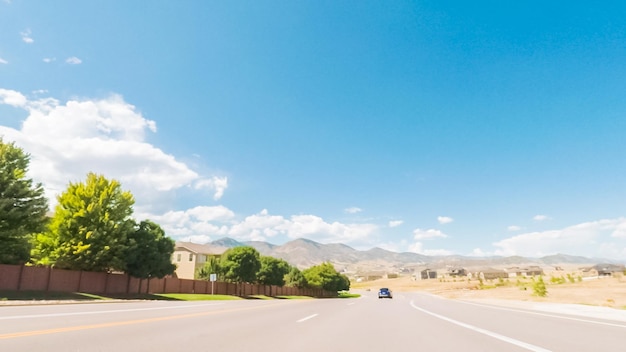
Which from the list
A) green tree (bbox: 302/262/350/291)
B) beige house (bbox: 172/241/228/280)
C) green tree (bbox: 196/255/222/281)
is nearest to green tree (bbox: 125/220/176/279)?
green tree (bbox: 196/255/222/281)

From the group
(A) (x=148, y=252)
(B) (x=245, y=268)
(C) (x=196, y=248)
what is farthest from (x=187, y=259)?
(A) (x=148, y=252)

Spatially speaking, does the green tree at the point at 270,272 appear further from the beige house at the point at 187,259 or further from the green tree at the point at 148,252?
the green tree at the point at 148,252

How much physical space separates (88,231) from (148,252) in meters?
6.42

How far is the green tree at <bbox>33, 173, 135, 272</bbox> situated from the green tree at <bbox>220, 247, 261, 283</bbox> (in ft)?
93.2

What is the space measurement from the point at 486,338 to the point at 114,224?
3454 cm

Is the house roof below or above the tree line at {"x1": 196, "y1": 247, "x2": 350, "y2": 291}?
above

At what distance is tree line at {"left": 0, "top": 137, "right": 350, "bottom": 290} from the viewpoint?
30.0 metres

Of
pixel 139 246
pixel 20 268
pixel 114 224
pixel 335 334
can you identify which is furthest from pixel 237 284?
pixel 335 334

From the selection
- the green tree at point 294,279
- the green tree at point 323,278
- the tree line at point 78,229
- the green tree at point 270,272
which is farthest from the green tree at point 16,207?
the green tree at point 323,278

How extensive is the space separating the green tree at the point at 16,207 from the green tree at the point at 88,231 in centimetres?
314

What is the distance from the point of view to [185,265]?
90438 mm

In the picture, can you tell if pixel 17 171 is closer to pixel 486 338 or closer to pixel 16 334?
pixel 16 334

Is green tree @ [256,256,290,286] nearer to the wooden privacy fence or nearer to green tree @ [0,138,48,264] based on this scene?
the wooden privacy fence

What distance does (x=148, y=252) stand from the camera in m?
39.7
